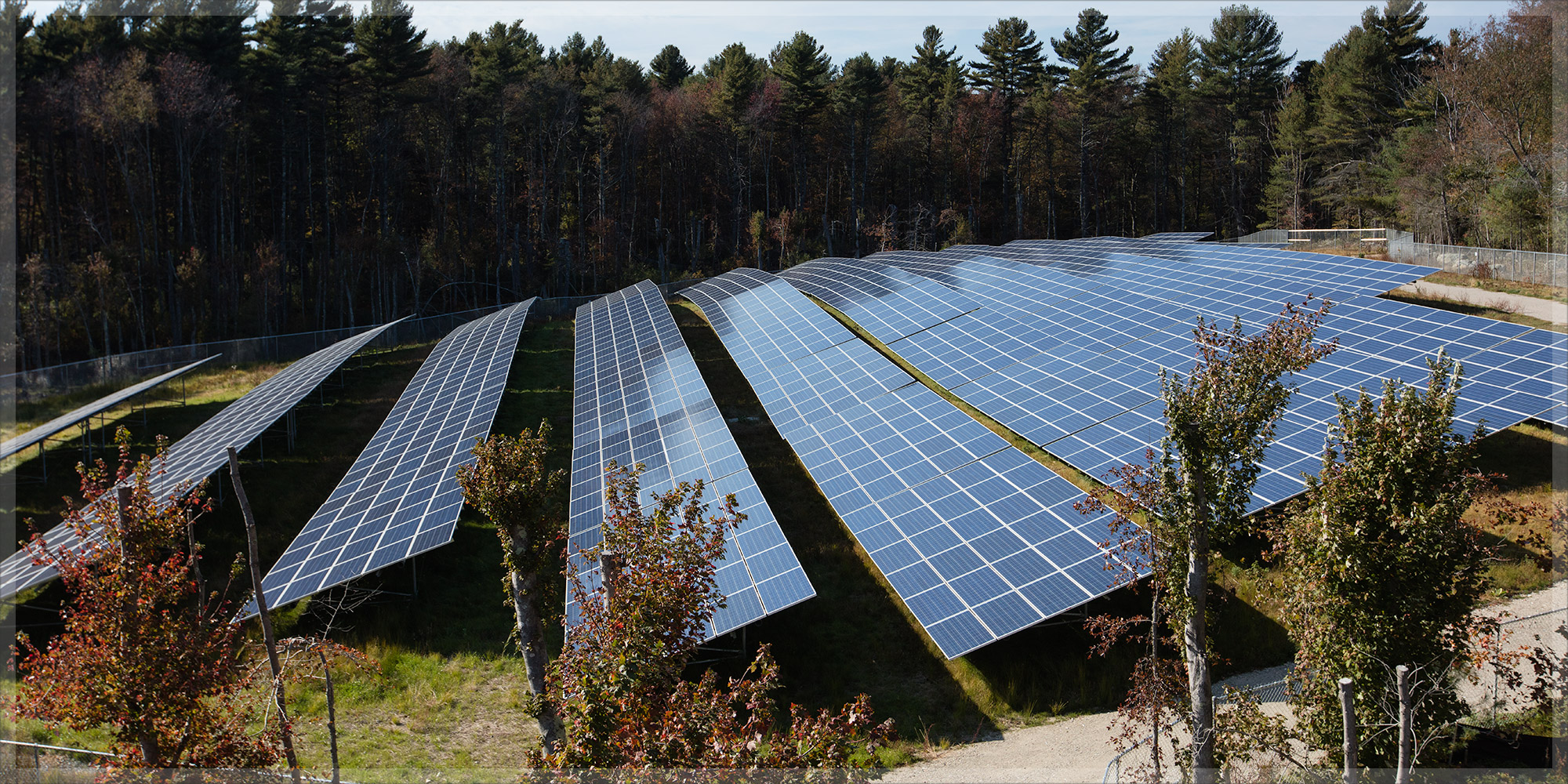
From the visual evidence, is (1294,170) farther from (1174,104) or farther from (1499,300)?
(1499,300)

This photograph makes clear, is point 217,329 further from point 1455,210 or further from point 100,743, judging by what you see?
point 1455,210

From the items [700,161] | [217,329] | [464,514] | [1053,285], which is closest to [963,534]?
[464,514]

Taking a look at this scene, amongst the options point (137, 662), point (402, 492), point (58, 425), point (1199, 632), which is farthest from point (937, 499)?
point (58, 425)

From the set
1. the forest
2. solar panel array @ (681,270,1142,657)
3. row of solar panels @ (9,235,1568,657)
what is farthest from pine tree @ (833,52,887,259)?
solar panel array @ (681,270,1142,657)

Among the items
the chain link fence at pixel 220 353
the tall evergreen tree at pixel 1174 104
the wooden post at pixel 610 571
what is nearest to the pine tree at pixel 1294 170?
the tall evergreen tree at pixel 1174 104

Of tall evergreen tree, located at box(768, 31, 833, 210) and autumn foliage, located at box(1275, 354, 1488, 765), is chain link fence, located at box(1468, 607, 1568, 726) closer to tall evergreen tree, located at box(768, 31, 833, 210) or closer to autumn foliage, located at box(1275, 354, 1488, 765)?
autumn foliage, located at box(1275, 354, 1488, 765)

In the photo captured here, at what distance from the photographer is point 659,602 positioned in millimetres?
10773

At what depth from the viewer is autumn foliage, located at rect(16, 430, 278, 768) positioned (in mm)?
10984

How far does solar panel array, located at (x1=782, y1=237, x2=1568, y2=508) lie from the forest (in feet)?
71.9

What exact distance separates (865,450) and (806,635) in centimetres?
655

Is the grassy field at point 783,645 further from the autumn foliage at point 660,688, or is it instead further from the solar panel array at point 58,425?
the autumn foliage at point 660,688

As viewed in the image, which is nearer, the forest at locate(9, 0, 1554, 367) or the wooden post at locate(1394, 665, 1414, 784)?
the wooden post at locate(1394, 665, 1414, 784)

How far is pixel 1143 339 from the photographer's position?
97.7ft

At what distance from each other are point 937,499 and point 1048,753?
6830mm
